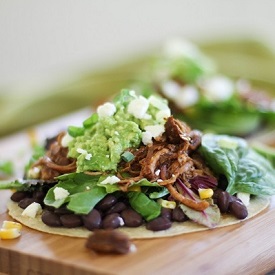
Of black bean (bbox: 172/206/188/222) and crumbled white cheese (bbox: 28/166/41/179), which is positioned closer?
black bean (bbox: 172/206/188/222)

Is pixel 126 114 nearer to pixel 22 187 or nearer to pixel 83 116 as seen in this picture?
pixel 22 187

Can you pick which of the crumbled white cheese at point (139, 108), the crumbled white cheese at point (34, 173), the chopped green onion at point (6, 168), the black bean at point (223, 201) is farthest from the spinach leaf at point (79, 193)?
the chopped green onion at point (6, 168)

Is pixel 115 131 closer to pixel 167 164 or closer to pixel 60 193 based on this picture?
pixel 167 164

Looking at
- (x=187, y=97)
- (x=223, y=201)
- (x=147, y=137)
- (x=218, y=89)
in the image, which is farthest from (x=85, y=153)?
(x=218, y=89)

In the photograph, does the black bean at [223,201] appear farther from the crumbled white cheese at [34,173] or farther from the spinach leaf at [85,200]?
the crumbled white cheese at [34,173]

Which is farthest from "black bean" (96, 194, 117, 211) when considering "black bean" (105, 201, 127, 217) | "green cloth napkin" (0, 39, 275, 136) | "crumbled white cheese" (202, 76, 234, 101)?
"green cloth napkin" (0, 39, 275, 136)

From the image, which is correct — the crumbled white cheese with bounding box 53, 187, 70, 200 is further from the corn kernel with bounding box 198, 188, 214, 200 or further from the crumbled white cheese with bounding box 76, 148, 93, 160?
the corn kernel with bounding box 198, 188, 214, 200

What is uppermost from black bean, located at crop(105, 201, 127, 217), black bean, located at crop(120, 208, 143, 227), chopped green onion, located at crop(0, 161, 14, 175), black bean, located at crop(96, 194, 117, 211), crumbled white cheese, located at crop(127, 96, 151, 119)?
crumbled white cheese, located at crop(127, 96, 151, 119)
